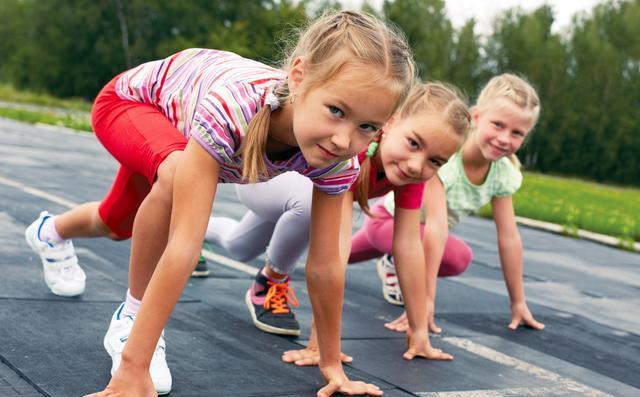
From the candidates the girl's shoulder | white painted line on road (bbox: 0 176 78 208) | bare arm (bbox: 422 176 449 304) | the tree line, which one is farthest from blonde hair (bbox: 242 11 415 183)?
the tree line

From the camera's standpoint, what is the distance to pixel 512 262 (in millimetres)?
4625

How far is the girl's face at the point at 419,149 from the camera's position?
11.7ft

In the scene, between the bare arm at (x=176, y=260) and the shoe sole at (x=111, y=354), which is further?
the shoe sole at (x=111, y=354)

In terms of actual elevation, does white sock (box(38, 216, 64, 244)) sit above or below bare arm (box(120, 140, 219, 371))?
below

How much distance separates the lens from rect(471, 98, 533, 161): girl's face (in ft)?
14.7

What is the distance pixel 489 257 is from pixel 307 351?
4290mm

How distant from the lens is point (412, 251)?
362 centimetres

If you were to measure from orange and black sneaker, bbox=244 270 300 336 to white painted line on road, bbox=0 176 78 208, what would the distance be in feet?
9.81

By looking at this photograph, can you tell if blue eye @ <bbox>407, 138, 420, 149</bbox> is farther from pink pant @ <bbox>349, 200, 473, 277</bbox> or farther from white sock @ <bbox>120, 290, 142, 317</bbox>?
white sock @ <bbox>120, 290, 142, 317</bbox>

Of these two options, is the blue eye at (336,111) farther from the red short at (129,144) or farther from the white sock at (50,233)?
the white sock at (50,233)

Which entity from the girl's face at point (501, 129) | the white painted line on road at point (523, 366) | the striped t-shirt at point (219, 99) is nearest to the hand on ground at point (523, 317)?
the white painted line on road at point (523, 366)

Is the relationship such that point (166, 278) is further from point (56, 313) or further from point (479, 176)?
point (479, 176)

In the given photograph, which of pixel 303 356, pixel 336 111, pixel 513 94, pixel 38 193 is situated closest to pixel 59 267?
pixel 303 356

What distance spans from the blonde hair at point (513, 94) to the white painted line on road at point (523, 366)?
1288 millimetres
